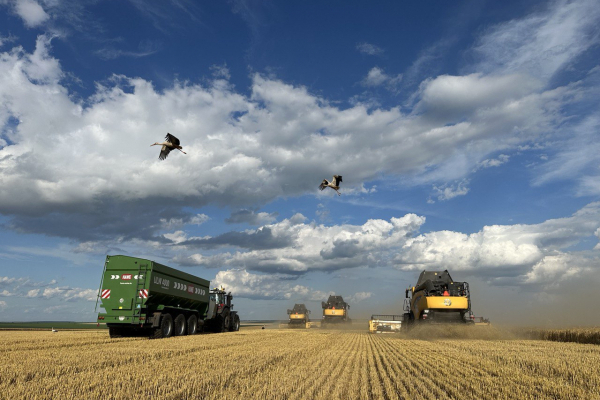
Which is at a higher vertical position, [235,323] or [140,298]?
[140,298]

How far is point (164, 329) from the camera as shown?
845 inches

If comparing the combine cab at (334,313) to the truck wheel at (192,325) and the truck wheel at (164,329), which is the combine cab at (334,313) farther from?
the truck wheel at (164,329)

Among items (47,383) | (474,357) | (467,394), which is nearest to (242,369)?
(47,383)

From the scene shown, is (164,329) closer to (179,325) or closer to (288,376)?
(179,325)

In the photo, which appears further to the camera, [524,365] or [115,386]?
[524,365]

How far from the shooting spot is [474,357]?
12.8 m

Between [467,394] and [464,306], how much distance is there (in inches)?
660

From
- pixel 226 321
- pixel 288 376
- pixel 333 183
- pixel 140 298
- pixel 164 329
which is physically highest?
pixel 333 183

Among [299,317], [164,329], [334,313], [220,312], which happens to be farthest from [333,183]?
[299,317]

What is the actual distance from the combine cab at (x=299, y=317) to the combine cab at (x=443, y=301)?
28.6 meters

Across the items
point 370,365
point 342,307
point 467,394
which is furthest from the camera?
point 342,307

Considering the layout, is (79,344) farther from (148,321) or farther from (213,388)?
(213,388)

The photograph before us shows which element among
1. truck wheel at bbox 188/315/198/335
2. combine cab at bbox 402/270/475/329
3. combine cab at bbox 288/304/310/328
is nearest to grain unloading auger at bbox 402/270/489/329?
combine cab at bbox 402/270/475/329

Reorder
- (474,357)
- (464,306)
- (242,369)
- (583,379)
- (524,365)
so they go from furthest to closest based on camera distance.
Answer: (464,306) < (474,357) < (524,365) < (242,369) < (583,379)
